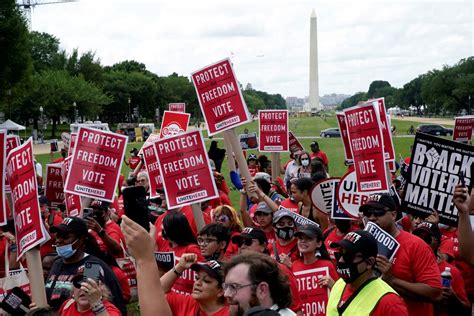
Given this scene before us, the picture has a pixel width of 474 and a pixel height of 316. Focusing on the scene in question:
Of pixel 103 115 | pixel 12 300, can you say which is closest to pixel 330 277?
pixel 12 300

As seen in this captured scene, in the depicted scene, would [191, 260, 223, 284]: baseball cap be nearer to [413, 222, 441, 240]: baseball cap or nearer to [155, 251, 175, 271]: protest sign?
[155, 251, 175, 271]: protest sign

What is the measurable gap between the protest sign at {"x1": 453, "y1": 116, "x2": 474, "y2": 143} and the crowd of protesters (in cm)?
849

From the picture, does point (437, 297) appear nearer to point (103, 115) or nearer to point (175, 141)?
point (175, 141)

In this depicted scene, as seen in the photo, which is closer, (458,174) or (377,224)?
(377,224)

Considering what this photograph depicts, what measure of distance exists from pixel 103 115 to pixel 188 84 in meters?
24.7

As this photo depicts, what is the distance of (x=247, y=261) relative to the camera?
4.07 meters

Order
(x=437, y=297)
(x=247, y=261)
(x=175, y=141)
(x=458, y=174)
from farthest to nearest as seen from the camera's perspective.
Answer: (x=175, y=141) < (x=458, y=174) < (x=437, y=297) < (x=247, y=261)

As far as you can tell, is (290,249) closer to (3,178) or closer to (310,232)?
(310,232)

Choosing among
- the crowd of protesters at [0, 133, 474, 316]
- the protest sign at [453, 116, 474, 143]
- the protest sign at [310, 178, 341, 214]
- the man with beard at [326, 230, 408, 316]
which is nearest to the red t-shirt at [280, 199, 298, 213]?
the crowd of protesters at [0, 133, 474, 316]

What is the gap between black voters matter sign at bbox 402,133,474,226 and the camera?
22.8 ft

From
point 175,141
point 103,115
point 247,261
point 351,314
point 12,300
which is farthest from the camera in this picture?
point 103,115

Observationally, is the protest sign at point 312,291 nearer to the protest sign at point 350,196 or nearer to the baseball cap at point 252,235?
the baseball cap at point 252,235

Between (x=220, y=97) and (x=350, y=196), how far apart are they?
2.23 meters

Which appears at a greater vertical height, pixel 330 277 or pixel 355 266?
pixel 355 266
